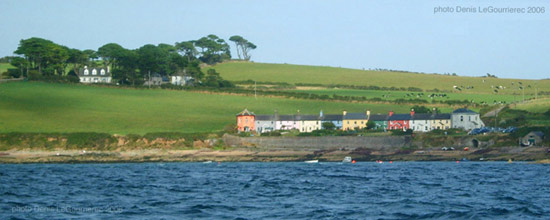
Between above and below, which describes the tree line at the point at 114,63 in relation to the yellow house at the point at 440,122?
above

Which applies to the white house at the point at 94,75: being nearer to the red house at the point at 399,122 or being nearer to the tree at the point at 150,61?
the tree at the point at 150,61

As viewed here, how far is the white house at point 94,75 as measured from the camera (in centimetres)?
15552

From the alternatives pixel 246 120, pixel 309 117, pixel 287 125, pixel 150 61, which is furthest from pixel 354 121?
pixel 150 61

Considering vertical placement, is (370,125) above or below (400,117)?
below

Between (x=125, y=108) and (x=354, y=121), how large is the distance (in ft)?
120

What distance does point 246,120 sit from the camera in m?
111

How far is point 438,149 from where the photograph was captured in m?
89.9

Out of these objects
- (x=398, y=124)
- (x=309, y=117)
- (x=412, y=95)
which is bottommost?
(x=398, y=124)

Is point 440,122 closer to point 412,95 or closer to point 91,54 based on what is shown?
point 412,95

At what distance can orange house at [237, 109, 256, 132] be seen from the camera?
110 m

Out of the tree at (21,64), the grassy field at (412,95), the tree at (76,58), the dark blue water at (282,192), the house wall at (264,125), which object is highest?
the tree at (76,58)

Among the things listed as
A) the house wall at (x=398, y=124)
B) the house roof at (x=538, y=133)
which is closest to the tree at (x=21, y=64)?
the house wall at (x=398, y=124)

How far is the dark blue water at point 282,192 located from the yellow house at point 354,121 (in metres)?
35.3

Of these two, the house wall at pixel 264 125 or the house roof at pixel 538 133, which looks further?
the house wall at pixel 264 125
